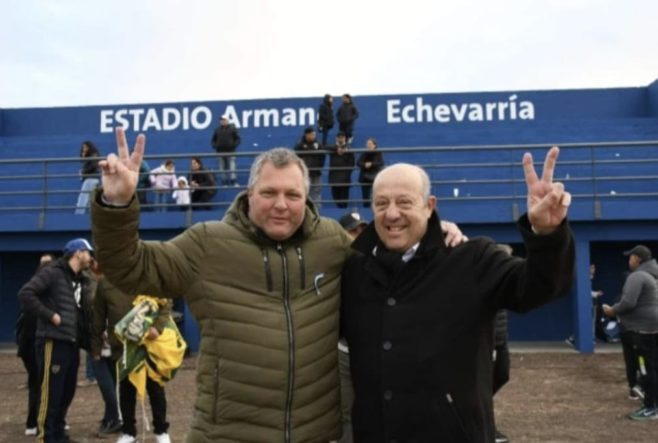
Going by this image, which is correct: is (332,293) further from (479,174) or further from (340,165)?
(479,174)

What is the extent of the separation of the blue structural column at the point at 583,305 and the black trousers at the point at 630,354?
4161 mm

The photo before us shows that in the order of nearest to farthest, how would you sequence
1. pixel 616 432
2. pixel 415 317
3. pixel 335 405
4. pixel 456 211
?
pixel 415 317
pixel 335 405
pixel 616 432
pixel 456 211

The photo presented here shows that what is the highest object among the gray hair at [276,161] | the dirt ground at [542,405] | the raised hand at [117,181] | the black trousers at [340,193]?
the black trousers at [340,193]

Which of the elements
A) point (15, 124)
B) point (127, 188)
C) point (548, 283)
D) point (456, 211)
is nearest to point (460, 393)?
point (548, 283)

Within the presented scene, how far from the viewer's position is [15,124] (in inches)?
824

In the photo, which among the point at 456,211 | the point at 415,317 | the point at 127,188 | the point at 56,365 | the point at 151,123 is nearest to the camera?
the point at 127,188

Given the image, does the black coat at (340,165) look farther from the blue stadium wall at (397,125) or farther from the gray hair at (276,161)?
the gray hair at (276,161)

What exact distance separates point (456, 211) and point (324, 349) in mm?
11395

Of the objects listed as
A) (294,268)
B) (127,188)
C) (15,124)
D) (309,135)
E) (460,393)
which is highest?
(15,124)

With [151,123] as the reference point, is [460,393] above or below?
below

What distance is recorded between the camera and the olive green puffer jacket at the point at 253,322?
3.01 metres

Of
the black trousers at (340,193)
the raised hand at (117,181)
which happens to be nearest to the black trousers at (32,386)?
the raised hand at (117,181)

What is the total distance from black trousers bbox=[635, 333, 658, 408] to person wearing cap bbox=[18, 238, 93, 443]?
5793mm

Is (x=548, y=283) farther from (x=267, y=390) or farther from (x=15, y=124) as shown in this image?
(x=15, y=124)
